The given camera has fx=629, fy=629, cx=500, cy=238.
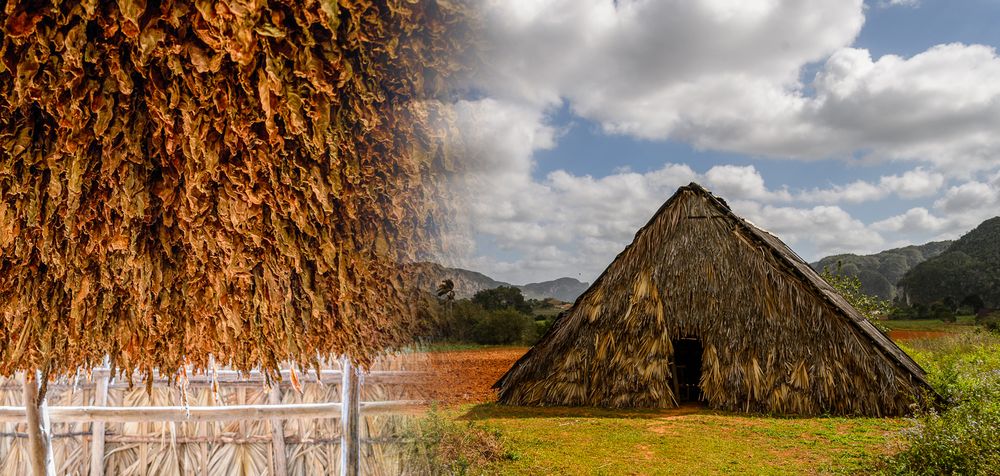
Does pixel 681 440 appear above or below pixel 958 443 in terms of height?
below

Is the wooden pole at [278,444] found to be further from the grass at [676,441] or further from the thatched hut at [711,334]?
the thatched hut at [711,334]

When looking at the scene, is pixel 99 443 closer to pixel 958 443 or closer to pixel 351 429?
pixel 351 429

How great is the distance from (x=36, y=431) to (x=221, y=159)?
4281 mm

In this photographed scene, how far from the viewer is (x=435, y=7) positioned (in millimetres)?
1341

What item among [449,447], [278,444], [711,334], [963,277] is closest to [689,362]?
[711,334]

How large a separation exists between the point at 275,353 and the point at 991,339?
2152 centimetres

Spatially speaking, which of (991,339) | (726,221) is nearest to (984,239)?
(991,339)

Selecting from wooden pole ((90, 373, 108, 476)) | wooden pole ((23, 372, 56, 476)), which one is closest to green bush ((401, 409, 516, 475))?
wooden pole ((23, 372, 56, 476))

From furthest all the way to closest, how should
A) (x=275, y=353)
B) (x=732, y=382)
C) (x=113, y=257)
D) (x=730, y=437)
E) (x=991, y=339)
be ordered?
(x=991, y=339)
(x=732, y=382)
(x=730, y=437)
(x=275, y=353)
(x=113, y=257)

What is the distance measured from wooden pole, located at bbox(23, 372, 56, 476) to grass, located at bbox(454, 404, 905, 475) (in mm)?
3467

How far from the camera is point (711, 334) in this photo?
952 centimetres

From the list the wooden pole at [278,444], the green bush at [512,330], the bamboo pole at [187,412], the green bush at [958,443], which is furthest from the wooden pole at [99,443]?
the green bush at [512,330]

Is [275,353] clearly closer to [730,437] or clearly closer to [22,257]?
[22,257]

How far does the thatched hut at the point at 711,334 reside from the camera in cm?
878
